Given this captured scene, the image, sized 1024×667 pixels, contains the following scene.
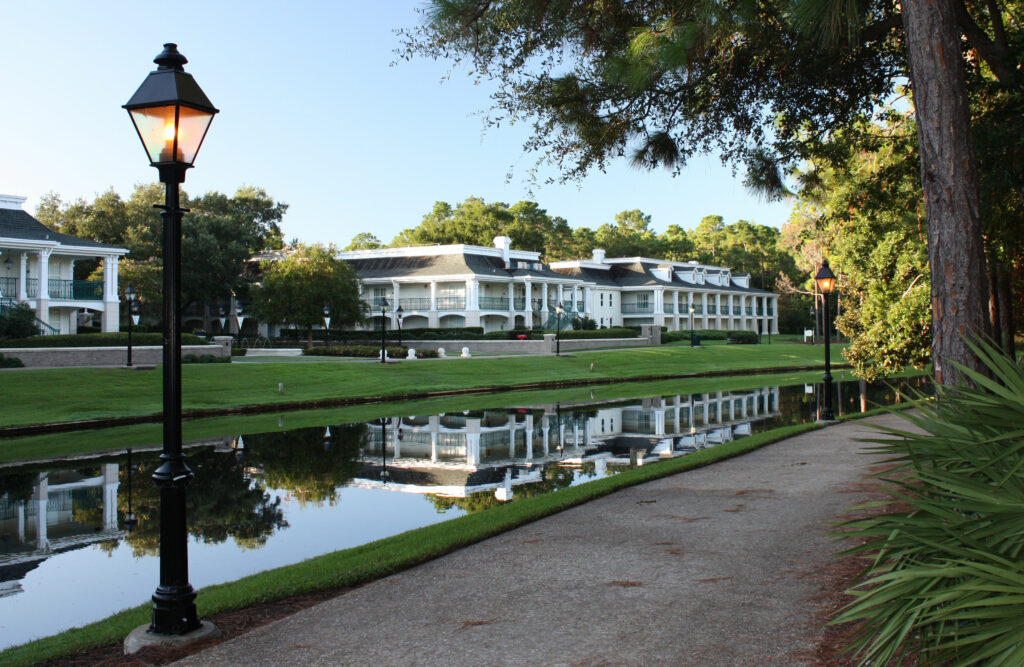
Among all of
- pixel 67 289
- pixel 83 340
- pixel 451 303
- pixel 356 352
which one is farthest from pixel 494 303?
pixel 83 340

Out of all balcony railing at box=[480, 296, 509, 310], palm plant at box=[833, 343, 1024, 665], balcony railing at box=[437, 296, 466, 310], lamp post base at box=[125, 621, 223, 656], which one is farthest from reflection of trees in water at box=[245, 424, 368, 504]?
balcony railing at box=[480, 296, 509, 310]

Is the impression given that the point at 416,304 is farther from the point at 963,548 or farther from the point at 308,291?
the point at 963,548

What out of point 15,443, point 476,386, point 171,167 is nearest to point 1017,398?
point 171,167

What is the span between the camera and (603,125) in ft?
38.0

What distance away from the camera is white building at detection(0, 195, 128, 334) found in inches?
1438

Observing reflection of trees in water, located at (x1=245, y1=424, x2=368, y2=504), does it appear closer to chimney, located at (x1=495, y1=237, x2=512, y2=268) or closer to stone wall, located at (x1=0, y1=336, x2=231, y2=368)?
stone wall, located at (x1=0, y1=336, x2=231, y2=368)

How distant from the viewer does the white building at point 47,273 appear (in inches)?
1438

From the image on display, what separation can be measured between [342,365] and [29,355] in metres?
11.3

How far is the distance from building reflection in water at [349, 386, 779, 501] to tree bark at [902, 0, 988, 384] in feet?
20.4

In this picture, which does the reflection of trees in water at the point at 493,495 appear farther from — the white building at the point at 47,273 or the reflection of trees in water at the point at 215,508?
the white building at the point at 47,273

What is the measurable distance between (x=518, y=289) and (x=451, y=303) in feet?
23.2

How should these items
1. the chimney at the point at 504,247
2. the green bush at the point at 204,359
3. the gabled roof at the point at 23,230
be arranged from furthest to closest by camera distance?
the chimney at the point at 504,247 → the gabled roof at the point at 23,230 → the green bush at the point at 204,359

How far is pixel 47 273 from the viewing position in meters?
37.7

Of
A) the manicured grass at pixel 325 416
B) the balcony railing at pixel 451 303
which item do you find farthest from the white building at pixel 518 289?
the manicured grass at pixel 325 416
